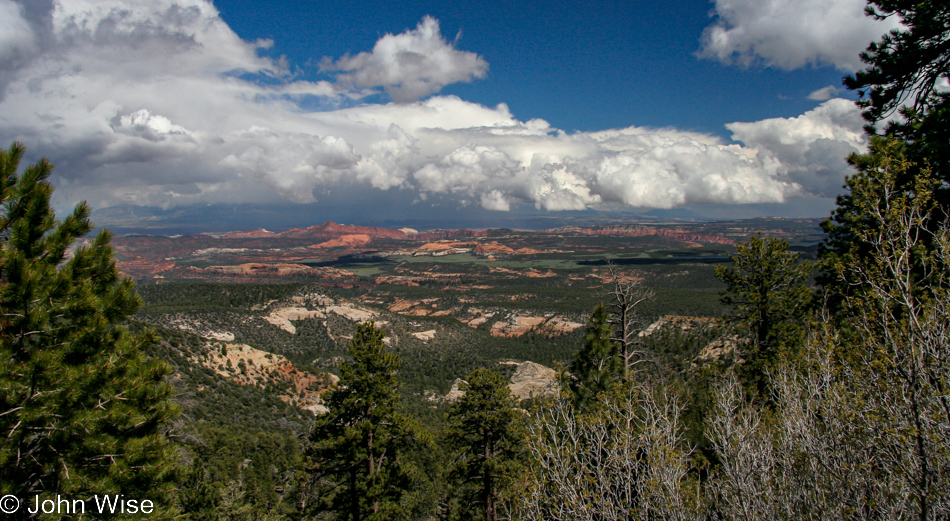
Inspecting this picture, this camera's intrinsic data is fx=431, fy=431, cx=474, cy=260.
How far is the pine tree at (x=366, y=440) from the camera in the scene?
1547 cm

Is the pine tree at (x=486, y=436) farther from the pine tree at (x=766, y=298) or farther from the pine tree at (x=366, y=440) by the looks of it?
the pine tree at (x=766, y=298)

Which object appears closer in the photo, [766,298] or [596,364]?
[766,298]

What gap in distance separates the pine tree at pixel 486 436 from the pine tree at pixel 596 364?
3.24 meters

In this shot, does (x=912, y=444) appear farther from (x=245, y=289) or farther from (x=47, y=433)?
(x=245, y=289)

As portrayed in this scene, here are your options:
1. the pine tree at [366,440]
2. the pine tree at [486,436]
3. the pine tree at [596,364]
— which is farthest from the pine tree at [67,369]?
the pine tree at [596,364]

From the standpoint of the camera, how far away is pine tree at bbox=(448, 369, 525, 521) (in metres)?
17.2

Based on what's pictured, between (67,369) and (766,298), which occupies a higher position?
(67,369)

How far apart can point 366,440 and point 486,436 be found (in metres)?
4.85

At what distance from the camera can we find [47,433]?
714cm

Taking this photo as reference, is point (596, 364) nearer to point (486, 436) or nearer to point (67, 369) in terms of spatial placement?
point (486, 436)

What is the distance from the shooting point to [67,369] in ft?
23.0

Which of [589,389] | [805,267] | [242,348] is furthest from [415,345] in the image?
[805,267]

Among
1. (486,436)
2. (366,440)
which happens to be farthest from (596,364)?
(366,440)

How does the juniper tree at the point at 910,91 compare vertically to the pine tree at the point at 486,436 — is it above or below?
above
